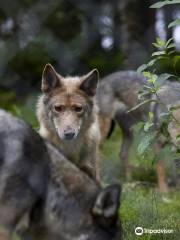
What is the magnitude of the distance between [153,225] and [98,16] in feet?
10.3

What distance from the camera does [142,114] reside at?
5707 mm

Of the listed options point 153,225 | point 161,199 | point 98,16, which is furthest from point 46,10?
point 153,225

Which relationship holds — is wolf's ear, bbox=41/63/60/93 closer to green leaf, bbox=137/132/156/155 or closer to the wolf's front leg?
green leaf, bbox=137/132/156/155

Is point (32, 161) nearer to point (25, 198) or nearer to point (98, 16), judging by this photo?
point (25, 198)

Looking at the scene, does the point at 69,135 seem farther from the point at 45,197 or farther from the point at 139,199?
the point at 45,197

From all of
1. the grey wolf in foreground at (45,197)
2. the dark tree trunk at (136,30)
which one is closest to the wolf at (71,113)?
the grey wolf in foreground at (45,197)

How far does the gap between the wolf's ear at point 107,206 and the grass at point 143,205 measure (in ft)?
2.08

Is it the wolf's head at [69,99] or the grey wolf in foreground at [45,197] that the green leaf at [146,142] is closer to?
the grey wolf in foreground at [45,197]

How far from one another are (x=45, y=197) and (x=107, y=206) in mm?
250

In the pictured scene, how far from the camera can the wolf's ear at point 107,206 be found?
276 centimetres

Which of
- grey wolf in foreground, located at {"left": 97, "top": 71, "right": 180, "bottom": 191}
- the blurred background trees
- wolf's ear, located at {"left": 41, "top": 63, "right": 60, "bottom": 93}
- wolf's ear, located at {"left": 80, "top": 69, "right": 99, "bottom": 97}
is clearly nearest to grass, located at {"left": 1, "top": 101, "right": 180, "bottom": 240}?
grey wolf in foreground, located at {"left": 97, "top": 71, "right": 180, "bottom": 191}

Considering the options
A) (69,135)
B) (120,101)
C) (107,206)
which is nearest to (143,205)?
(69,135)

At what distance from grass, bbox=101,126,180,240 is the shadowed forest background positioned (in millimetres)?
22

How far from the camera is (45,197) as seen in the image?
2822 millimetres
